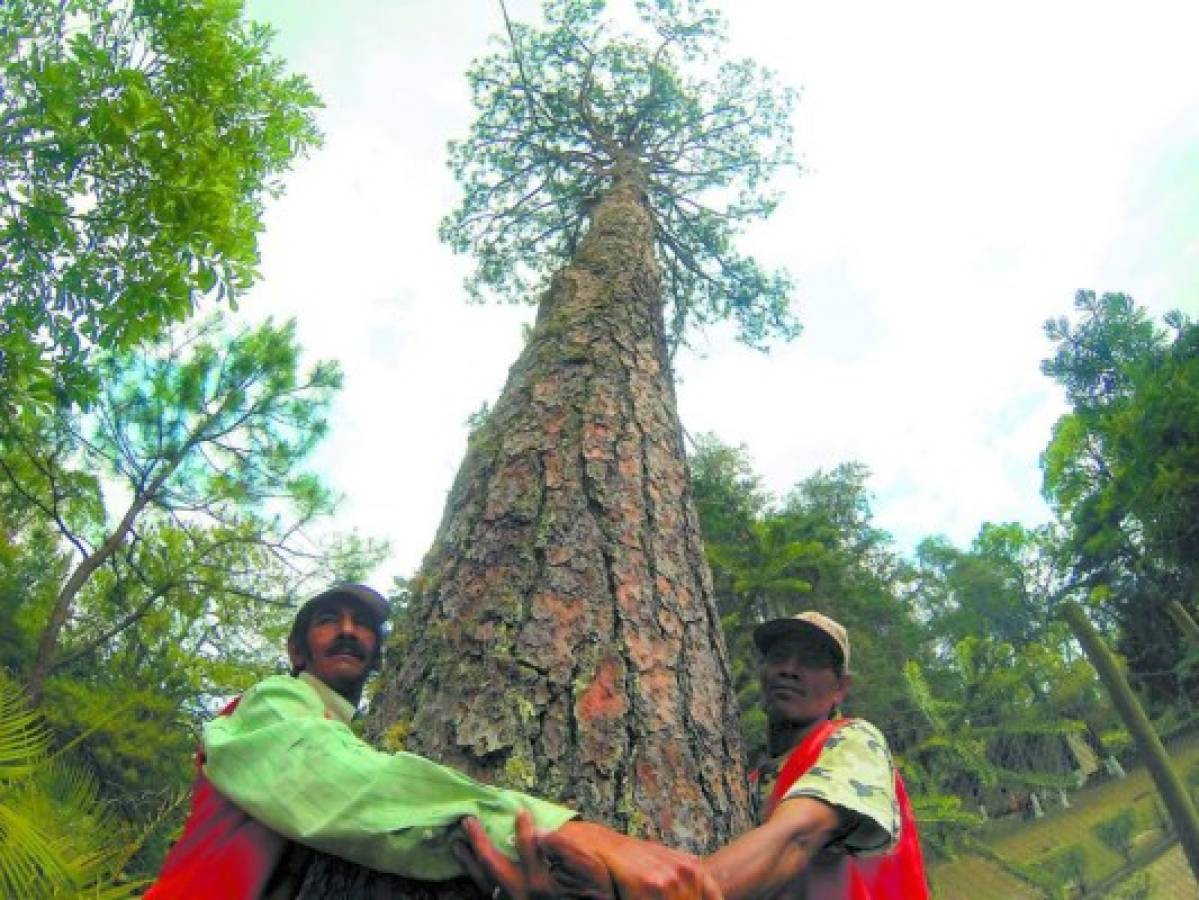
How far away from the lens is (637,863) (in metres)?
1.20

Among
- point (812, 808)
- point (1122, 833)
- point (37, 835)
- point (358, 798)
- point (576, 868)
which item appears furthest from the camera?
point (1122, 833)

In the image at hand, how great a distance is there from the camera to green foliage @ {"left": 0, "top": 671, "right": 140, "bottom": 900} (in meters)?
2.93

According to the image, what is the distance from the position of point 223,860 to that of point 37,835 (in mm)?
2396

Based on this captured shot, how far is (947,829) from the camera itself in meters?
4.34

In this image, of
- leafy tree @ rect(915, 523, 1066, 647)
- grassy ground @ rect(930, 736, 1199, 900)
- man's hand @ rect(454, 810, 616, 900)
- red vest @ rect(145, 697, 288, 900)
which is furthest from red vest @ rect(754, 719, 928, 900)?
leafy tree @ rect(915, 523, 1066, 647)

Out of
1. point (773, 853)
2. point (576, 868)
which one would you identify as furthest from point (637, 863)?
point (773, 853)

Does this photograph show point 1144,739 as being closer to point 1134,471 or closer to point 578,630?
point 578,630

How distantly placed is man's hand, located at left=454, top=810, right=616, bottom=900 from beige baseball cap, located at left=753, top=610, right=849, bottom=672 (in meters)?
1.32

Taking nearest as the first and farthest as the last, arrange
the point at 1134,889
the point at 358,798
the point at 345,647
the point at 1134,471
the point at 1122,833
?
1. the point at 358,798
2. the point at 345,647
3. the point at 1134,889
4. the point at 1122,833
5. the point at 1134,471

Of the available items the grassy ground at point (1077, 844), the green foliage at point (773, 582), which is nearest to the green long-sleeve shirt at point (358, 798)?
the green foliage at point (773, 582)

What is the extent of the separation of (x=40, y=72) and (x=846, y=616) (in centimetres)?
970

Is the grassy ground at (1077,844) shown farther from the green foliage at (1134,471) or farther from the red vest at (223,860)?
the red vest at (223,860)

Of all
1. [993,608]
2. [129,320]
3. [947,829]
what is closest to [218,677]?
[129,320]

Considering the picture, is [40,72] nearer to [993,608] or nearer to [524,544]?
[524,544]
